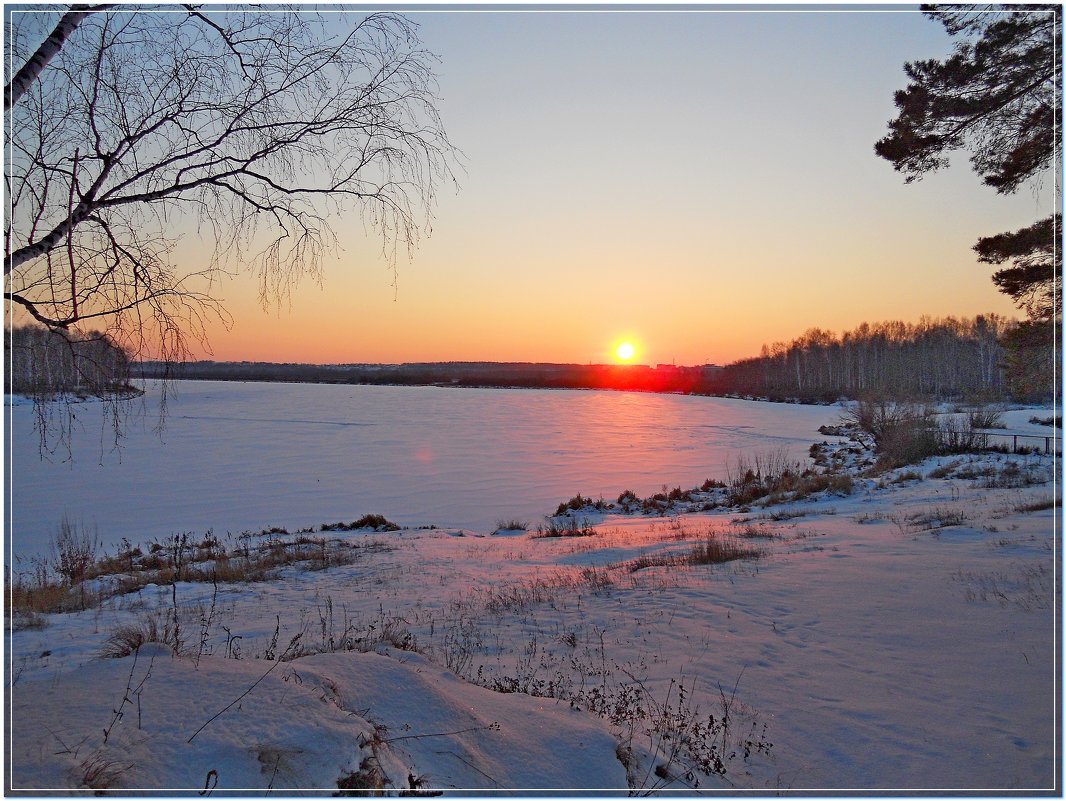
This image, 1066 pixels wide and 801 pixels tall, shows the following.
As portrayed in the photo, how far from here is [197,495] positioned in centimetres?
2445

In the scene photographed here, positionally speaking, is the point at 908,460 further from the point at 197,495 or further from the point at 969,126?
the point at 197,495

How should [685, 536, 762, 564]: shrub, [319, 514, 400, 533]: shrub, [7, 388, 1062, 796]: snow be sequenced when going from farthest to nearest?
[319, 514, 400, 533]: shrub → [685, 536, 762, 564]: shrub → [7, 388, 1062, 796]: snow

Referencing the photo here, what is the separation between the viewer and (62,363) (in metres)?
4.02

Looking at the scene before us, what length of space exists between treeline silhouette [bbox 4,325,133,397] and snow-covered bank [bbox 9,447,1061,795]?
191 cm

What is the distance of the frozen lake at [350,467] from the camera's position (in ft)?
69.5

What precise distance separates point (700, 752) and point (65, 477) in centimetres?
3394

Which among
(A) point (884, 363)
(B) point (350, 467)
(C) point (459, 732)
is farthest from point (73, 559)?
(A) point (884, 363)

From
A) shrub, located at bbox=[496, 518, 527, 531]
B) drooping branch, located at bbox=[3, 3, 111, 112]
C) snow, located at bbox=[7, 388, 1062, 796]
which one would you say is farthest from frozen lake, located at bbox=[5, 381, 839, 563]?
snow, located at bbox=[7, 388, 1062, 796]

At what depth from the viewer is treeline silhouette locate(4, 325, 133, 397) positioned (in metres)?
3.85

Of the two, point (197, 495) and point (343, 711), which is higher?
point (343, 711)

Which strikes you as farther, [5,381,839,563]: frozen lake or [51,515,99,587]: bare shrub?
[5,381,839,563]: frozen lake

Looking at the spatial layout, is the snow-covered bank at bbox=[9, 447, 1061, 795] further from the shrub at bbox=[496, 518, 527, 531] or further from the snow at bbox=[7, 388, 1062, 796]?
the shrub at bbox=[496, 518, 527, 531]

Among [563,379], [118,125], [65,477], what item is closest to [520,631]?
[118,125]

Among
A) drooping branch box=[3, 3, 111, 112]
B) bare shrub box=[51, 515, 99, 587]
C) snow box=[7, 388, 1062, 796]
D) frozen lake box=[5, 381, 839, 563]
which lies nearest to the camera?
snow box=[7, 388, 1062, 796]
